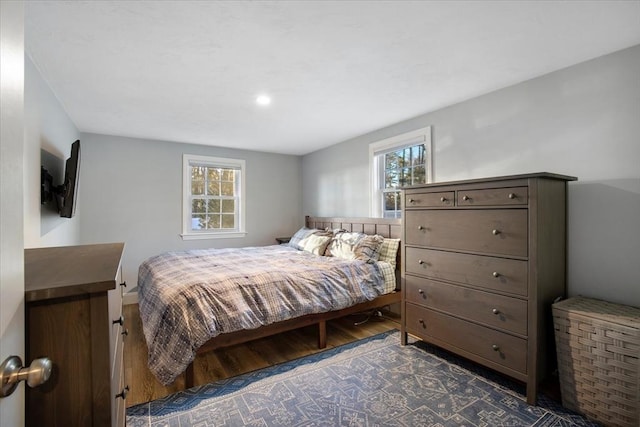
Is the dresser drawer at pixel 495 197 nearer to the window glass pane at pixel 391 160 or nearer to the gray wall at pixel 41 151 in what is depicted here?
the window glass pane at pixel 391 160

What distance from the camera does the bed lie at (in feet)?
6.89

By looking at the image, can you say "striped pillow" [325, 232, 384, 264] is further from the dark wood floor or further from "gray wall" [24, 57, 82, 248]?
"gray wall" [24, 57, 82, 248]

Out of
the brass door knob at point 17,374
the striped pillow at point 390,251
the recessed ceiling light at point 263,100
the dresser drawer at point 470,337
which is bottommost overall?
the dresser drawer at point 470,337

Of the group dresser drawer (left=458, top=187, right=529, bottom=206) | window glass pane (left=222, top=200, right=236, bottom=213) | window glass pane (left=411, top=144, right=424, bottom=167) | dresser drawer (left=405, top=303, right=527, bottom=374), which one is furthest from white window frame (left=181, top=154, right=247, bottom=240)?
dresser drawer (left=458, top=187, right=529, bottom=206)

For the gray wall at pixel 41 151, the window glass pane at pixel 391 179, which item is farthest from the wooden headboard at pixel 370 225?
the gray wall at pixel 41 151

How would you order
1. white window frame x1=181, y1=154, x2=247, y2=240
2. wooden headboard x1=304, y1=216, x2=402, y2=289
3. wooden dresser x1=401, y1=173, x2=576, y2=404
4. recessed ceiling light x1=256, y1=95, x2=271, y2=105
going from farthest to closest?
white window frame x1=181, y1=154, x2=247, y2=240
wooden headboard x1=304, y1=216, x2=402, y2=289
recessed ceiling light x1=256, y1=95, x2=271, y2=105
wooden dresser x1=401, y1=173, x2=576, y2=404

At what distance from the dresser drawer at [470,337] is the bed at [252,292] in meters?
0.57

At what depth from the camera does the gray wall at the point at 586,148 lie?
1.98 metres

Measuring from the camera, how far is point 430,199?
2.54m

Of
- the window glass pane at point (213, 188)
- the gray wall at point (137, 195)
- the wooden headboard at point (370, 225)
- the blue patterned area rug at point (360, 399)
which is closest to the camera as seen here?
the blue patterned area rug at point (360, 399)

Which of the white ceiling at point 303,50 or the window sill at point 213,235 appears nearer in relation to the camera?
the white ceiling at point 303,50

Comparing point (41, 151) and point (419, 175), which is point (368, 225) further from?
point (41, 151)

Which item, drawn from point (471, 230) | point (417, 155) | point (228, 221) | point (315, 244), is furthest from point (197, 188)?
point (471, 230)

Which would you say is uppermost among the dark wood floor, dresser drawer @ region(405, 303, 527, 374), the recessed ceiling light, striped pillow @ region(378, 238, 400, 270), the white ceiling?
the white ceiling
